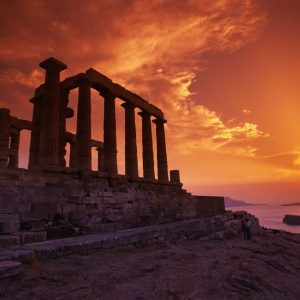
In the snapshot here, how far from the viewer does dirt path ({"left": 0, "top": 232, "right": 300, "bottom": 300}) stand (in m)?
5.47

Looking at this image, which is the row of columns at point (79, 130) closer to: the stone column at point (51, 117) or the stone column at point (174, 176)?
the stone column at point (51, 117)

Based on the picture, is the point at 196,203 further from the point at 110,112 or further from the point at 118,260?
the point at 118,260

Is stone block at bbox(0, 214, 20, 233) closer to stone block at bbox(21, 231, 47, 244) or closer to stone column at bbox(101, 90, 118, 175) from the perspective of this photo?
stone block at bbox(21, 231, 47, 244)

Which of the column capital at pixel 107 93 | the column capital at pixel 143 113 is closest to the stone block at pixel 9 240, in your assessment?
the column capital at pixel 107 93

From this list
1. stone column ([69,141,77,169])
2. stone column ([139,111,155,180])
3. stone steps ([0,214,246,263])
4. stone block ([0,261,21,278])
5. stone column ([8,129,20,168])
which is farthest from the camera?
stone column ([8,129,20,168])

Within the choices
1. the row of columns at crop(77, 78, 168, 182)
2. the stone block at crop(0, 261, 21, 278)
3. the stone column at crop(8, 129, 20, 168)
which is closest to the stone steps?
the stone block at crop(0, 261, 21, 278)

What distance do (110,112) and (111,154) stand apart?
2881 mm

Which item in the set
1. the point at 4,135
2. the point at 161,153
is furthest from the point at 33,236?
the point at 161,153

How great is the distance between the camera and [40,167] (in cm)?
1195

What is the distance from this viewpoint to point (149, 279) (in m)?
6.46

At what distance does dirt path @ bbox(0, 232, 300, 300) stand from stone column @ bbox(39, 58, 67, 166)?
698 cm

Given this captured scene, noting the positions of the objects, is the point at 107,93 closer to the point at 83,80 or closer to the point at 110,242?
the point at 83,80

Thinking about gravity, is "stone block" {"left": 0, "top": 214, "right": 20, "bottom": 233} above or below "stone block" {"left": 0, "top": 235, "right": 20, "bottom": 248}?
above

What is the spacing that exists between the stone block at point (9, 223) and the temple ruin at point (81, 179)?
31 millimetres
